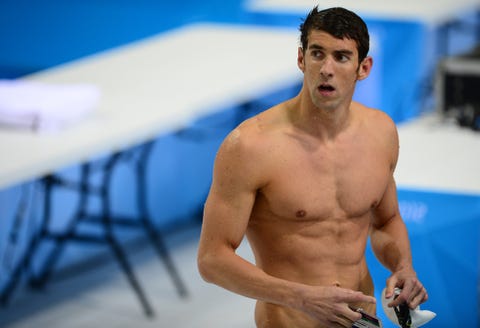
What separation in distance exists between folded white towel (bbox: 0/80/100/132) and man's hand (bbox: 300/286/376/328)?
247 centimetres

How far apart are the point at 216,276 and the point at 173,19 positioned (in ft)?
14.3

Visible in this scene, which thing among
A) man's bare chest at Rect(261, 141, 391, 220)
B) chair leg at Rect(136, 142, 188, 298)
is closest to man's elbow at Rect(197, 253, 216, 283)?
man's bare chest at Rect(261, 141, 391, 220)

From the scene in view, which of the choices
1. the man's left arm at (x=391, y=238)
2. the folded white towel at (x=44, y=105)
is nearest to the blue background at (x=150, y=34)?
the folded white towel at (x=44, y=105)

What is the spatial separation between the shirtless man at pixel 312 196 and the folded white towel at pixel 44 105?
2.14 m

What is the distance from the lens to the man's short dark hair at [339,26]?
2.41m

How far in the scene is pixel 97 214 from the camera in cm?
576

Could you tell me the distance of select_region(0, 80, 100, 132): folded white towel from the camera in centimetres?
459

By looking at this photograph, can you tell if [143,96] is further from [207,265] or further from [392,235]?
[207,265]

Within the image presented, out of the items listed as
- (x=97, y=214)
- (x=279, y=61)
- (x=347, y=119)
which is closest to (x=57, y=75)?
(x=97, y=214)

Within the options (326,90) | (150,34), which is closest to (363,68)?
(326,90)

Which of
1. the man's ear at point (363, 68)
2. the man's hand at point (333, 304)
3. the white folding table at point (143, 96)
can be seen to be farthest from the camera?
the white folding table at point (143, 96)

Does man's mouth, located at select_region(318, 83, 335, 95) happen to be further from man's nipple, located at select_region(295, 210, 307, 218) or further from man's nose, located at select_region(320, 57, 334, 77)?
man's nipple, located at select_region(295, 210, 307, 218)

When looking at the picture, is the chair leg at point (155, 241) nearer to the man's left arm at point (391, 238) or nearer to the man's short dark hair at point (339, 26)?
the man's left arm at point (391, 238)

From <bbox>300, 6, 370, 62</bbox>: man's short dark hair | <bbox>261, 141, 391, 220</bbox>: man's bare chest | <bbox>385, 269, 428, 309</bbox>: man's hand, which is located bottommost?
<bbox>385, 269, 428, 309</bbox>: man's hand
